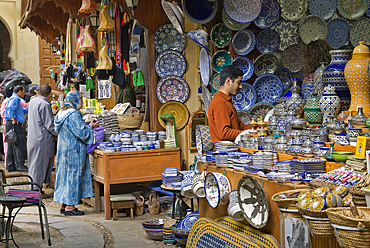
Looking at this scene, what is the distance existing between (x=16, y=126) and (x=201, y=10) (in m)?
6.67

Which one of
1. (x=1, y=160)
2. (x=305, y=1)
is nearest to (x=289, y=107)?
(x=305, y=1)

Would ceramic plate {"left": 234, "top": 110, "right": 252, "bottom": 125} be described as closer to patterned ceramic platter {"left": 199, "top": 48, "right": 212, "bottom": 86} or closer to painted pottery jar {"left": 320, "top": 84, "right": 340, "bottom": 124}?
patterned ceramic platter {"left": 199, "top": 48, "right": 212, "bottom": 86}

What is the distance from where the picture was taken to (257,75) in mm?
5711

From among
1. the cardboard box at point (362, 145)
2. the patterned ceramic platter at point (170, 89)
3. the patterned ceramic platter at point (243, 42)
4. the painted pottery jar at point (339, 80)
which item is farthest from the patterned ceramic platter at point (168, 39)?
the cardboard box at point (362, 145)

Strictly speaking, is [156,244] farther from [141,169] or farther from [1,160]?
[1,160]

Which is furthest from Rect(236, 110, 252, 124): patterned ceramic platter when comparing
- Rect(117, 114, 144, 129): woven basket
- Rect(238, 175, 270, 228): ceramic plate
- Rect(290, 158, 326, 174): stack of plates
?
Rect(290, 158, 326, 174): stack of plates

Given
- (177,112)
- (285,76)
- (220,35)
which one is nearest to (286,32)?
(285,76)

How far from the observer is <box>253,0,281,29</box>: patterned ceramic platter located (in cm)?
550

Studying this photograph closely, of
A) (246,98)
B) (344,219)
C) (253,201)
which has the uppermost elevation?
(246,98)

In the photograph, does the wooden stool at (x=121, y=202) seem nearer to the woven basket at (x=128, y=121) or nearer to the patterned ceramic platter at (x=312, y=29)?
the woven basket at (x=128, y=121)

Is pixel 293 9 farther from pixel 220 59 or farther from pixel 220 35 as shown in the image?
pixel 220 59

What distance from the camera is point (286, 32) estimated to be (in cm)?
552

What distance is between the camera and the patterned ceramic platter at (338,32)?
15.9 feet

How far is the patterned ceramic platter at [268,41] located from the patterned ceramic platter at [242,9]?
366 mm
